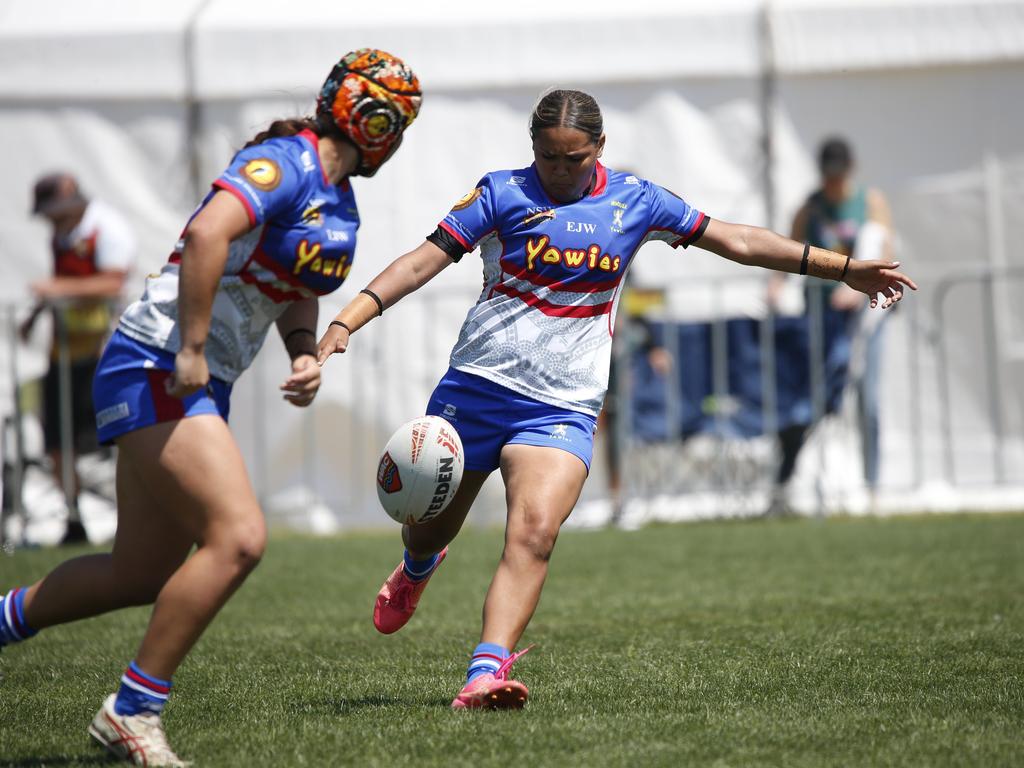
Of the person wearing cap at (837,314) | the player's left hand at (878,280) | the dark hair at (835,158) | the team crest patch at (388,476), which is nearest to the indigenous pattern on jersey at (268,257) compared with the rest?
the team crest patch at (388,476)

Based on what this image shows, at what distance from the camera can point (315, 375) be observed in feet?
13.3

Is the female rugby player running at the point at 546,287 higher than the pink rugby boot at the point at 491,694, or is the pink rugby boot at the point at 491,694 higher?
the female rugby player running at the point at 546,287

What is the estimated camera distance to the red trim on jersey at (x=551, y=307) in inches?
197

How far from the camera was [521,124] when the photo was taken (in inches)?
479

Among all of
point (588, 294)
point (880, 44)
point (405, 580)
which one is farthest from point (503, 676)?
point (880, 44)

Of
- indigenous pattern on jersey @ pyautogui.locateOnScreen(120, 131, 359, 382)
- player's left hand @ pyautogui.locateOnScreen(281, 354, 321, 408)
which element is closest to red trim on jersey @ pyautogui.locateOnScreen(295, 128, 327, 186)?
indigenous pattern on jersey @ pyautogui.locateOnScreen(120, 131, 359, 382)

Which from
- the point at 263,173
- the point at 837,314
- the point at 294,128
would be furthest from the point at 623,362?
the point at 263,173

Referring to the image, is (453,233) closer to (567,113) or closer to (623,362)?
(567,113)

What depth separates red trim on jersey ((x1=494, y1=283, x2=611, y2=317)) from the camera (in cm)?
500

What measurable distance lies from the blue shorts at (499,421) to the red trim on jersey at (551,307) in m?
0.30

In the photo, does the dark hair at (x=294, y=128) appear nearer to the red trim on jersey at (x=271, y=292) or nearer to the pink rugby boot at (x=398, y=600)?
the red trim on jersey at (x=271, y=292)

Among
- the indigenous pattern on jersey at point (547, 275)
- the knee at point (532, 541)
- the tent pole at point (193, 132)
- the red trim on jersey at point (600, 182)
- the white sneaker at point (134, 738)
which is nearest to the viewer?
the white sneaker at point (134, 738)

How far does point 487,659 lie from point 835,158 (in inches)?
297

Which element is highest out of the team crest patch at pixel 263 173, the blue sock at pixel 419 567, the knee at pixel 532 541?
the team crest patch at pixel 263 173
